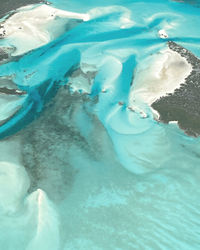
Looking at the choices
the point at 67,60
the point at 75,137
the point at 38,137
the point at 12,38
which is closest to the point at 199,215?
the point at 75,137

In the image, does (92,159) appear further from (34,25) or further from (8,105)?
(34,25)

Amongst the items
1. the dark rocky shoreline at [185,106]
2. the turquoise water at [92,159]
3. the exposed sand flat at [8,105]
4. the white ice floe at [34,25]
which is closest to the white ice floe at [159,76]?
the dark rocky shoreline at [185,106]

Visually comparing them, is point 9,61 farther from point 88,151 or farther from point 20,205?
point 20,205

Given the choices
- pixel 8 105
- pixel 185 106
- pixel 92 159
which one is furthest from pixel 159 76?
pixel 8 105

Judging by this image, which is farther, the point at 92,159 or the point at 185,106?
the point at 185,106

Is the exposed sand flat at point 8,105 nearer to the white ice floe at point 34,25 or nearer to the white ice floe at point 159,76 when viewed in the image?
the white ice floe at point 34,25

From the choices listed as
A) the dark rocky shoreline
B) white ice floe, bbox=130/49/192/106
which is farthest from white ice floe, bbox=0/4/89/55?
the dark rocky shoreline

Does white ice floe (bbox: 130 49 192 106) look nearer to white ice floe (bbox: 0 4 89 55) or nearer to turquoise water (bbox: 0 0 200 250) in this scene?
turquoise water (bbox: 0 0 200 250)
